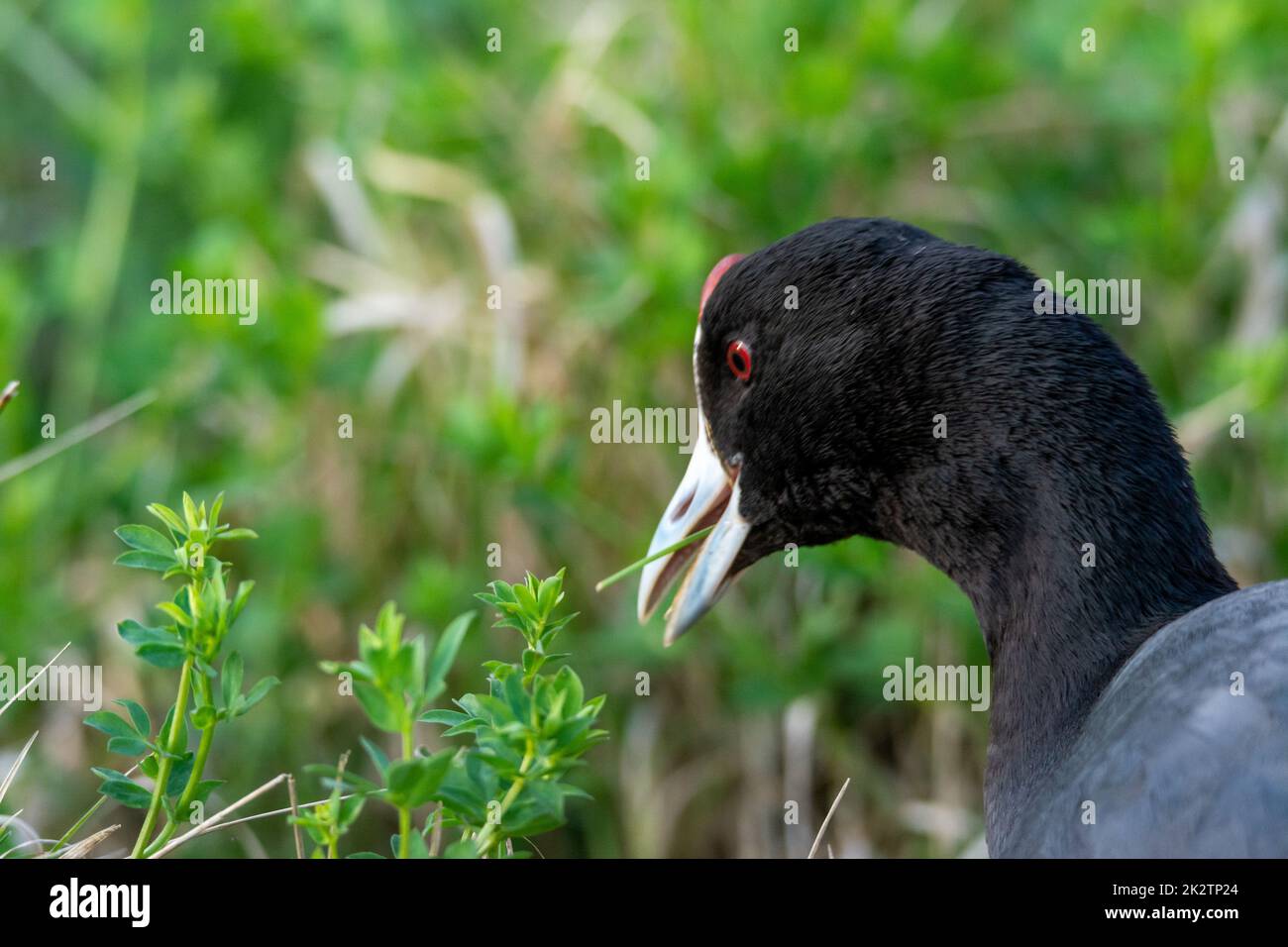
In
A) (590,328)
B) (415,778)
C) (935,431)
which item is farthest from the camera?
(590,328)

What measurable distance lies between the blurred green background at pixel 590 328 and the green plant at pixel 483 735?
1511 mm

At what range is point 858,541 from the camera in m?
3.02

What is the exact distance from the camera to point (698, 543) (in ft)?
7.68

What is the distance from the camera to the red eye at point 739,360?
7.25 ft

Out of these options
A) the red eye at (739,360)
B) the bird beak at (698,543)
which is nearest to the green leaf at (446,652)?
the bird beak at (698,543)

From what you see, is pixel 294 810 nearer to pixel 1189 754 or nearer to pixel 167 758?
pixel 167 758

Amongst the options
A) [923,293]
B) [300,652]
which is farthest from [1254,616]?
[300,652]

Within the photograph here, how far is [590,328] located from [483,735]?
2.26 meters

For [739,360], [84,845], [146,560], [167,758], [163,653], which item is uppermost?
[739,360]

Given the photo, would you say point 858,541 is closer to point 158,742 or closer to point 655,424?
point 655,424

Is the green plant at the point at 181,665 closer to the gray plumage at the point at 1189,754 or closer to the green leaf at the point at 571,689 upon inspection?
the green leaf at the point at 571,689

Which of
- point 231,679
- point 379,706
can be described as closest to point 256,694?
point 231,679

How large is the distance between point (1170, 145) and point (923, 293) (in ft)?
6.00

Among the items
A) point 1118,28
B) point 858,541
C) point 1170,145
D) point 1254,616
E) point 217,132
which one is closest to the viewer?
point 1254,616
